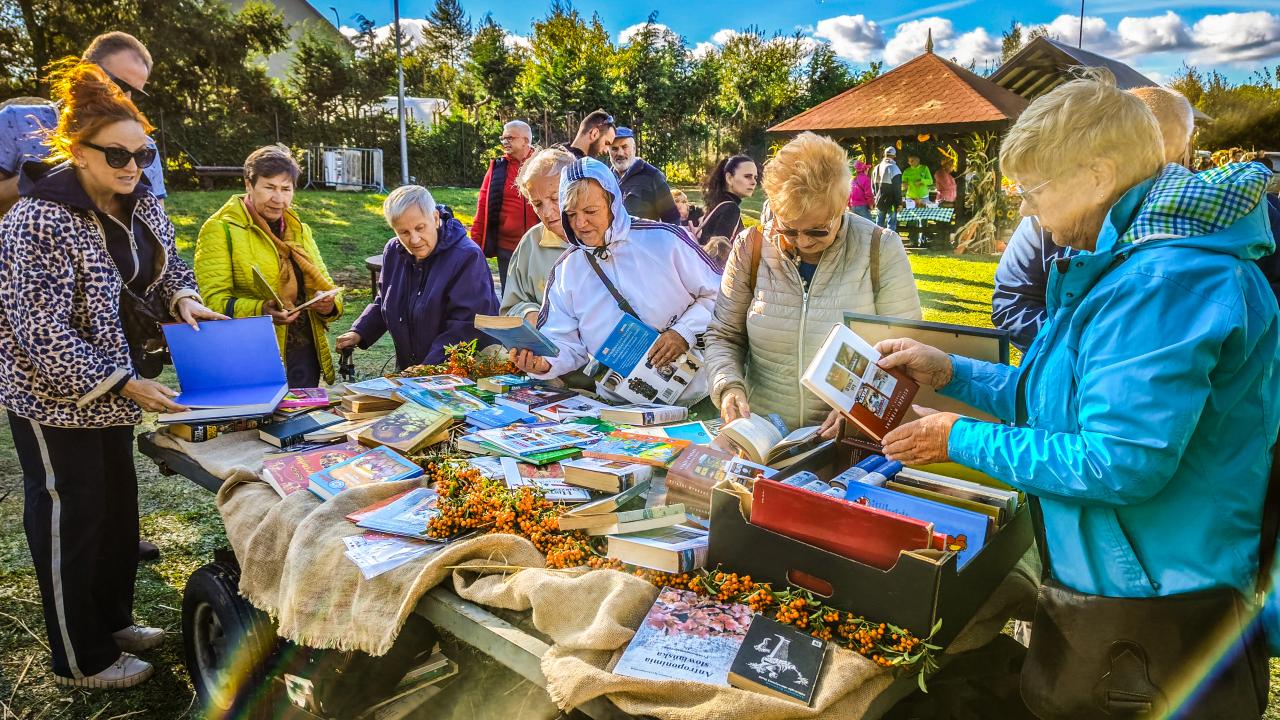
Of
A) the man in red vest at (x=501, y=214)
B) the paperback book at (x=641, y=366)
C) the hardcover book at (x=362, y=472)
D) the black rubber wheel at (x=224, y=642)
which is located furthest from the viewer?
the man in red vest at (x=501, y=214)

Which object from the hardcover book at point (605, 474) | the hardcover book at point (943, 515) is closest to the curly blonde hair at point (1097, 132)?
the hardcover book at point (943, 515)

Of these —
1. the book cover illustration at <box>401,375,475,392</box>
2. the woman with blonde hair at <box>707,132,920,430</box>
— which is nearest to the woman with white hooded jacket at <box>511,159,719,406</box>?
the book cover illustration at <box>401,375,475,392</box>

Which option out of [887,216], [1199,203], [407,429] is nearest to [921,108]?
[887,216]

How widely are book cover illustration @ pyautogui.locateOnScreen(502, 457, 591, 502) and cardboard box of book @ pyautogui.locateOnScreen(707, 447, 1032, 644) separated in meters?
0.55

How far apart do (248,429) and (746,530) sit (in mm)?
2070

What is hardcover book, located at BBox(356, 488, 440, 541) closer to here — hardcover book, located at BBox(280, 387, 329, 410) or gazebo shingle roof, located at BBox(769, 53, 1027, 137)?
hardcover book, located at BBox(280, 387, 329, 410)

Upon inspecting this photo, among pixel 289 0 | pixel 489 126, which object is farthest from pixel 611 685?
pixel 289 0

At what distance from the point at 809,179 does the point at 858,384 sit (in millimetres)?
897

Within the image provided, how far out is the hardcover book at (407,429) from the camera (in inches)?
99.4

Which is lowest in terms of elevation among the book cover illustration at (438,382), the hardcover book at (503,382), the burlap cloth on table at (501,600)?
the burlap cloth on table at (501,600)

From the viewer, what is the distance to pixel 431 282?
389 centimetres

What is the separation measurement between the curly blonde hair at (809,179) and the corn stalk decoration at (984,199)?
40.2 ft

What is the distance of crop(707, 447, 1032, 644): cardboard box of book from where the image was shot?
1323 millimetres

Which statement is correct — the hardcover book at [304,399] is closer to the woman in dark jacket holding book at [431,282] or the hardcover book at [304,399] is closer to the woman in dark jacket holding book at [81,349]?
the woman in dark jacket holding book at [81,349]
